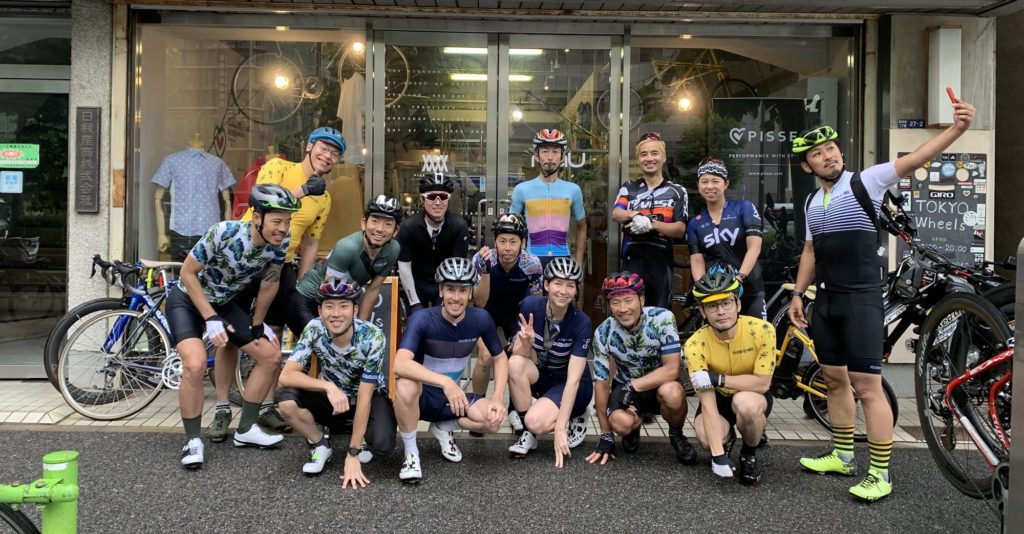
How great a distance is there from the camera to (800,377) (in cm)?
543

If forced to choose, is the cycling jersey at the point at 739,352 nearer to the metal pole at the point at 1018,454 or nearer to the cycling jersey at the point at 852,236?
the cycling jersey at the point at 852,236

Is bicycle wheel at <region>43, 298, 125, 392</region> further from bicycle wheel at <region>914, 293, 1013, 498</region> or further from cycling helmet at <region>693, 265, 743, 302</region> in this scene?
bicycle wheel at <region>914, 293, 1013, 498</region>

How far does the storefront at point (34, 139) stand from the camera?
724 cm

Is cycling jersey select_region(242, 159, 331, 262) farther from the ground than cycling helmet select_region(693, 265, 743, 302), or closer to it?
farther from the ground

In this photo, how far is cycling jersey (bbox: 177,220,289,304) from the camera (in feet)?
15.2

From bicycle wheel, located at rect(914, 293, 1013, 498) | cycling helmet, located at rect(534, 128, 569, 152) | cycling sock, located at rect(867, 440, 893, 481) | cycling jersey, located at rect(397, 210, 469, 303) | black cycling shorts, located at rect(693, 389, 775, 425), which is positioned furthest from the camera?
cycling helmet, located at rect(534, 128, 569, 152)

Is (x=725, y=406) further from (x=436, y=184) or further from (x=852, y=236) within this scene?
(x=436, y=184)

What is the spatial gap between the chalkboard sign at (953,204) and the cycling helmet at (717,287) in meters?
3.61

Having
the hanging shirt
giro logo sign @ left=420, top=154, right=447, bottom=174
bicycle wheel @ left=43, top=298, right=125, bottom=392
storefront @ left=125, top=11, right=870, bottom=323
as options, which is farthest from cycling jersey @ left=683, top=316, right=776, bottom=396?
the hanging shirt

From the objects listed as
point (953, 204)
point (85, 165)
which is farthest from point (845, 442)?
point (85, 165)

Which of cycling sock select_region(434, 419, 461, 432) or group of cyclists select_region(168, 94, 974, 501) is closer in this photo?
group of cyclists select_region(168, 94, 974, 501)

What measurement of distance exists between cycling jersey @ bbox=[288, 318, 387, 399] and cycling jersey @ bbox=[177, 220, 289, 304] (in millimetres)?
601

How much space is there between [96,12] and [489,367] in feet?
17.2

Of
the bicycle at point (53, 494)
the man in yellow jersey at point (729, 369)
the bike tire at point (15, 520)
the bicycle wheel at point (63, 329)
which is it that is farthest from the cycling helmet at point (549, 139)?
the bike tire at point (15, 520)
